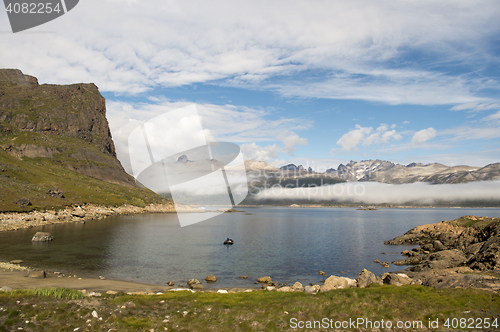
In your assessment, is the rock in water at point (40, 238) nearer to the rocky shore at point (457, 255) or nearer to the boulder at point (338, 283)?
the boulder at point (338, 283)

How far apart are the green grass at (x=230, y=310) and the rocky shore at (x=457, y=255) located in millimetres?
4638

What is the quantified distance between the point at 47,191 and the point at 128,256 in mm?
109732

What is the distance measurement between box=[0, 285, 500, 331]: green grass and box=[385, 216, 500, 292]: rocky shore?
4.64 m

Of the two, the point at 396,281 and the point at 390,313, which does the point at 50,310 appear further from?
the point at 396,281

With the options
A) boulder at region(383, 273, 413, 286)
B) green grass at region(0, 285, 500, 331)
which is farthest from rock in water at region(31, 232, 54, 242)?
boulder at region(383, 273, 413, 286)

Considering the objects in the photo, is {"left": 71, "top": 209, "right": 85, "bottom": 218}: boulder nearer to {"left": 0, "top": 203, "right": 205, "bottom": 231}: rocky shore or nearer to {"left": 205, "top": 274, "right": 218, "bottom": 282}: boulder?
{"left": 0, "top": 203, "right": 205, "bottom": 231}: rocky shore

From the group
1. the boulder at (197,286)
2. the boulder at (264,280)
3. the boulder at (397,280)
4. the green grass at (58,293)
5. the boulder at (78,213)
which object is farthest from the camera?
the boulder at (78,213)

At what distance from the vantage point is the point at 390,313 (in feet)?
69.0

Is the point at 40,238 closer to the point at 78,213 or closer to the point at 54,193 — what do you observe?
the point at 78,213

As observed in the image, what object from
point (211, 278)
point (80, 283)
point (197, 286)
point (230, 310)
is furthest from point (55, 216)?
point (230, 310)

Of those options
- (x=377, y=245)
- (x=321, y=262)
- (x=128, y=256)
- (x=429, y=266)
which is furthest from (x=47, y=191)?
(x=429, y=266)

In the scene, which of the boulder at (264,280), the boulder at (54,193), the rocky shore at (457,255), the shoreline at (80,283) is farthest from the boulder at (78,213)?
the rocky shore at (457,255)

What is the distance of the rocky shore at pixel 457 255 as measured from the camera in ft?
92.3

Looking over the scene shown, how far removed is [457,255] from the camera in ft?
179
